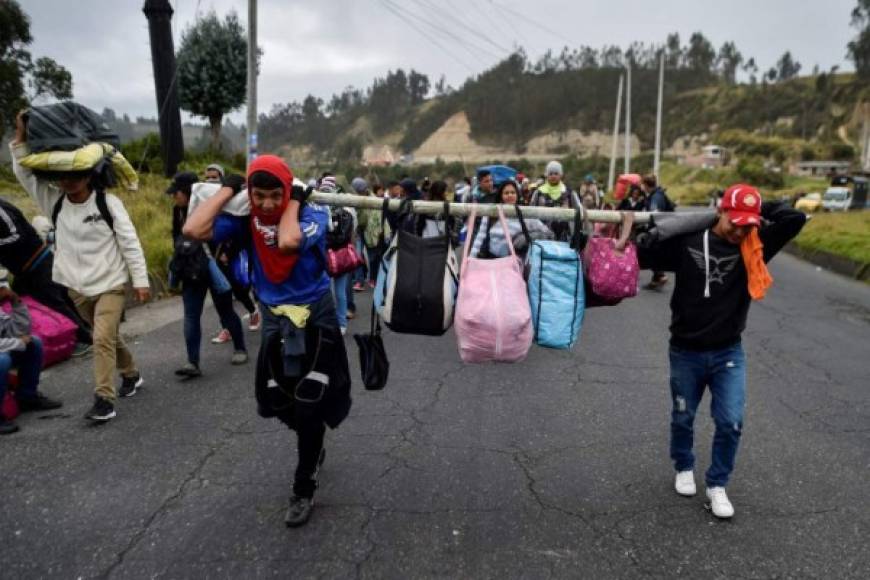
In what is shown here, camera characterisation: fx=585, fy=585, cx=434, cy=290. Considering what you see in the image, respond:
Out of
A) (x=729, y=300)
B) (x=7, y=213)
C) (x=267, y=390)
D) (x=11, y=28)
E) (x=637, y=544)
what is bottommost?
(x=637, y=544)

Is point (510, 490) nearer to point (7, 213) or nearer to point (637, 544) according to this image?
point (637, 544)

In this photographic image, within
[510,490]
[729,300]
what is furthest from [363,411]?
[729,300]

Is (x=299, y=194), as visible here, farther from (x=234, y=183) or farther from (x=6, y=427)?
(x=6, y=427)

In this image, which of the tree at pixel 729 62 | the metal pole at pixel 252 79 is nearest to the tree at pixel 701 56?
the tree at pixel 729 62

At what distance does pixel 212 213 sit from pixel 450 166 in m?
97.8

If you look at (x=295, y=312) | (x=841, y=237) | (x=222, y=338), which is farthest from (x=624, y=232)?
(x=841, y=237)

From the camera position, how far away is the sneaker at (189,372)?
519 cm

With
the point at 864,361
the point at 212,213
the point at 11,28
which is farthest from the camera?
the point at 11,28

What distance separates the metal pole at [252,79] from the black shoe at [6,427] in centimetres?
998

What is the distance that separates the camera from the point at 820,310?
8797 millimetres

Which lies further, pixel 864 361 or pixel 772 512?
pixel 864 361

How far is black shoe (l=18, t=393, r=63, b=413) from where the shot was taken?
442cm

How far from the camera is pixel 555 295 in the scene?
279 centimetres

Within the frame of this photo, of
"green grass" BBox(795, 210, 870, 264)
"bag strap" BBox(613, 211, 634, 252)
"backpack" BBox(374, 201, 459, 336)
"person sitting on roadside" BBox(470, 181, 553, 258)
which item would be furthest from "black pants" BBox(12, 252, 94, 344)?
"green grass" BBox(795, 210, 870, 264)
